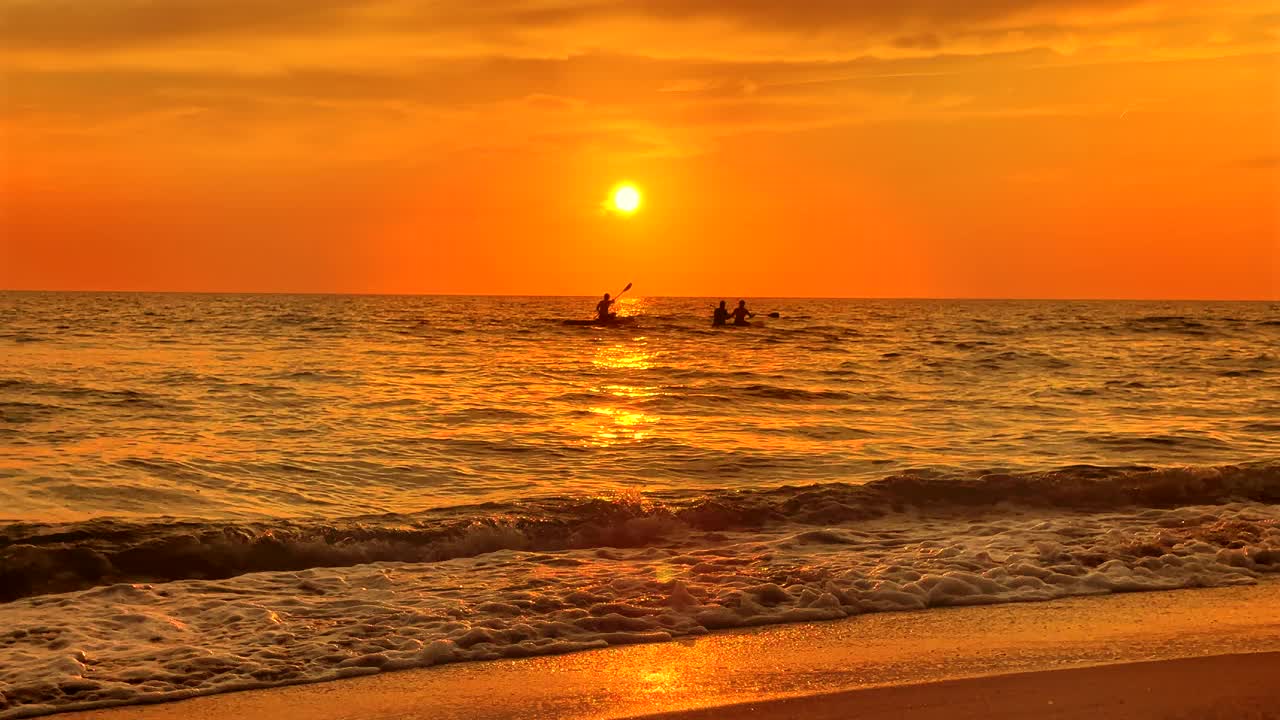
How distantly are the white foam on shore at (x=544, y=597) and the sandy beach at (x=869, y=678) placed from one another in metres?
0.27

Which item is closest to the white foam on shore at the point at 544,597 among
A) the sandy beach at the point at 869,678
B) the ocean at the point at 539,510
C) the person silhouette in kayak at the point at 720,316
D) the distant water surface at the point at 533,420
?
the ocean at the point at 539,510

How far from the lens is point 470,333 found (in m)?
49.2

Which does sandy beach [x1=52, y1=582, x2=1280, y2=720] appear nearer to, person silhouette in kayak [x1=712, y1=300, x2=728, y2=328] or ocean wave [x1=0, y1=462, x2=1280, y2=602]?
ocean wave [x1=0, y1=462, x2=1280, y2=602]

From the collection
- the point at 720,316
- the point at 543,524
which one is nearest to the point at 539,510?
the point at 543,524

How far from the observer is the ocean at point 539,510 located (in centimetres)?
682

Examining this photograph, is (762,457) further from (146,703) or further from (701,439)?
(146,703)

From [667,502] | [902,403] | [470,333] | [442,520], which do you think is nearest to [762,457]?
[667,502]

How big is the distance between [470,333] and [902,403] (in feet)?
99.7

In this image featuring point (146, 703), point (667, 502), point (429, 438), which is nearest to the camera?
point (146, 703)

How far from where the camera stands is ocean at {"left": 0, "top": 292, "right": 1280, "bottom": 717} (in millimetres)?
6820

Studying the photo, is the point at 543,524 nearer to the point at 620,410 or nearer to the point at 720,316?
the point at 620,410

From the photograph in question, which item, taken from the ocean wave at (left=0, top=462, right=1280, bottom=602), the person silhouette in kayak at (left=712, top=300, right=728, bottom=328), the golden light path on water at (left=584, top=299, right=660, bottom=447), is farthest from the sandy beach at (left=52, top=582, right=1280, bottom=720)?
the person silhouette in kayak at (left=712, top=300, right=728, bottom=328)

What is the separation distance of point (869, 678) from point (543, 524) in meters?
4.70

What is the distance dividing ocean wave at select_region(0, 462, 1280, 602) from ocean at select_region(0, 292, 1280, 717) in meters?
0.04
